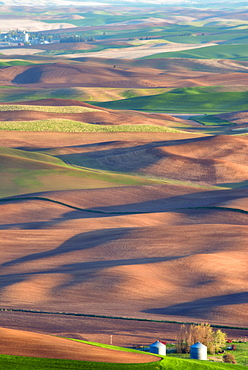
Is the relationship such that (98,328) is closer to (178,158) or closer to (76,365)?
(76,365)

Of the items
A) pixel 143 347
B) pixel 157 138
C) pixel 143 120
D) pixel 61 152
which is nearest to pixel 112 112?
pixel 143 120

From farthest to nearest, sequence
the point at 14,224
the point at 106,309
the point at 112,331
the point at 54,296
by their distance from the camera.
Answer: the point at 14,224, the point at 54,296, the point at 106,309, the point at 112,331

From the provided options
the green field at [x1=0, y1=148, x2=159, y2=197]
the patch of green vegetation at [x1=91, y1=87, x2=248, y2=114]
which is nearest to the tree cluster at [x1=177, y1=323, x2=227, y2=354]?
the green field at [x1=0, y1=148, x2=159, y2=197]

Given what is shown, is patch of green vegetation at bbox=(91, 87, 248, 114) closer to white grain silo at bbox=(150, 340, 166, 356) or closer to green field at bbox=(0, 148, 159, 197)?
green field at bbox=(0, 148, 159, 197)

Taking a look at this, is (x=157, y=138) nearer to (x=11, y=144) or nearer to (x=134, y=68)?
(x=11, y=144)

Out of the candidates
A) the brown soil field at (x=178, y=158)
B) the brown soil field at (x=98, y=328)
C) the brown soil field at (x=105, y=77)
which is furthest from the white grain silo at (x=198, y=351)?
the brown soil field at (x=105, y=77)

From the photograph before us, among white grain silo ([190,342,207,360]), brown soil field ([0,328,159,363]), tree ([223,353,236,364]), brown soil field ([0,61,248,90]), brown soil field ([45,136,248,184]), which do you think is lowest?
brown soil field ([45,136,248,184])
